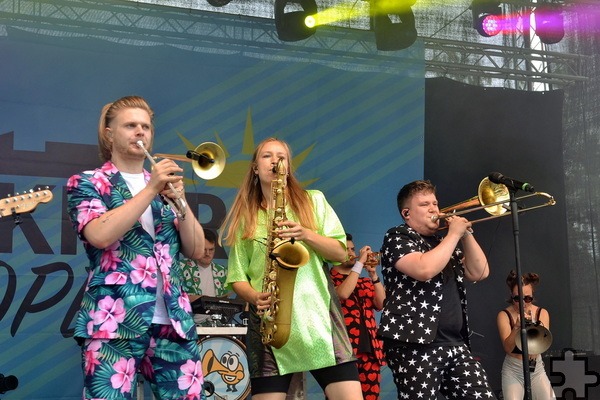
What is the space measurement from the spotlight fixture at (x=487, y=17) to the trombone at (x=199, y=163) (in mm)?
4487

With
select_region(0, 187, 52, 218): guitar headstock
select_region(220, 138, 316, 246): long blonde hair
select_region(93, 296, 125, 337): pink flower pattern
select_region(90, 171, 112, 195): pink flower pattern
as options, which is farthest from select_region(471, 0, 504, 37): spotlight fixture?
select_region(93, 296, 125, 337): pink flower pattern

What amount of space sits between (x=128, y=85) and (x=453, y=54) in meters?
3.11

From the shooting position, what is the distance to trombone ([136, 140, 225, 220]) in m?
3.56

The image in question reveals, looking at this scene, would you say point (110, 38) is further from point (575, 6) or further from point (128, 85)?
point (575, 6)

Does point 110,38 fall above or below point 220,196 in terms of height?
above

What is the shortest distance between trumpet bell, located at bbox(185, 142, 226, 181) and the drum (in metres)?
2.72

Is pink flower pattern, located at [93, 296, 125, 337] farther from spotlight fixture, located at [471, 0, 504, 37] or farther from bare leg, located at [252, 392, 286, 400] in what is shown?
spotlight fixture, located at [471, 0, 504, 37]

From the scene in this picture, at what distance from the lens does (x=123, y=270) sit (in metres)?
3.49

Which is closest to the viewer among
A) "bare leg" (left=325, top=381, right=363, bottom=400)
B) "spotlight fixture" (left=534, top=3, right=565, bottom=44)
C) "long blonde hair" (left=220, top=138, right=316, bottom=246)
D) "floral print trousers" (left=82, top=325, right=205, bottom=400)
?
"floral print trousers" (left=82, top=325, right=205, bottom=400)

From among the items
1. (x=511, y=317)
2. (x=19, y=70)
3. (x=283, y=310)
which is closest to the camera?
(x=283, y=310)

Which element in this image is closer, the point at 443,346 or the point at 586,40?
the point at 443,346

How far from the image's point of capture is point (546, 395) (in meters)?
7.88

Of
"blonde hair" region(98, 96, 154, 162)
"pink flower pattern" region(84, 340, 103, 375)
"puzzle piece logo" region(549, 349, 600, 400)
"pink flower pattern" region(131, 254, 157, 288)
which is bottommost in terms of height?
"puzzle piece logo" region(549, 349, 600, 400)

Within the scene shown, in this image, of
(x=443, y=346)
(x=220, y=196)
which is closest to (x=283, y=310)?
(x=443, y=346)
